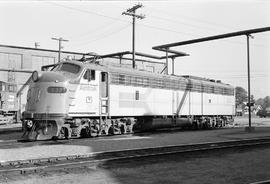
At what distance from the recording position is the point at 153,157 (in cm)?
1042

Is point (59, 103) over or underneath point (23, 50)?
underneath

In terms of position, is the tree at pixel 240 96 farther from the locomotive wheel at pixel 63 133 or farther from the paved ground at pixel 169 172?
the paved ground at pixel 169 172

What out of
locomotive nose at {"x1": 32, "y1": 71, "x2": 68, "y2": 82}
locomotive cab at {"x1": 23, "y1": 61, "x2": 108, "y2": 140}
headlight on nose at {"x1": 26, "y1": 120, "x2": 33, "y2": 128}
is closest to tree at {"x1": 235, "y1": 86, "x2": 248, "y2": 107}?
locomotive cab at {"x1": 23, "y1": 61, "x2": 108, "y2": 140}

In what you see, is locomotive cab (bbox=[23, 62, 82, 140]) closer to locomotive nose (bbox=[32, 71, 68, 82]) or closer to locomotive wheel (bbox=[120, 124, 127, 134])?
locomotive nose (bbox=[32, 71, 68, 82])

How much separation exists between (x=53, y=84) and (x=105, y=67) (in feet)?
11.3

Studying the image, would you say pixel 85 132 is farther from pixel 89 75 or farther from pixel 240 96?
pixel 240 96

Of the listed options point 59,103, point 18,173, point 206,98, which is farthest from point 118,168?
point 206,98

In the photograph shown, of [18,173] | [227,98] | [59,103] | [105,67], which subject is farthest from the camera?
[227,98]

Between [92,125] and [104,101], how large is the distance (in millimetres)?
1483

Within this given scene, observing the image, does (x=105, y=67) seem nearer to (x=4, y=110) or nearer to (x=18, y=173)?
(x=18, y=173)

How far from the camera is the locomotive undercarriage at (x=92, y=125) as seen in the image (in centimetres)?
1436

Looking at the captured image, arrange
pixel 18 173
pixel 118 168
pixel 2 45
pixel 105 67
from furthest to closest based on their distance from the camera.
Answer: pixel 2 45, pixel 105 67, pixel 118 168, pixel 18 173

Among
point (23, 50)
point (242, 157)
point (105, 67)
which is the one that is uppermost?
A: point (23, 50)

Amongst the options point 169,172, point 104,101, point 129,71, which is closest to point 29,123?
point 104,101
